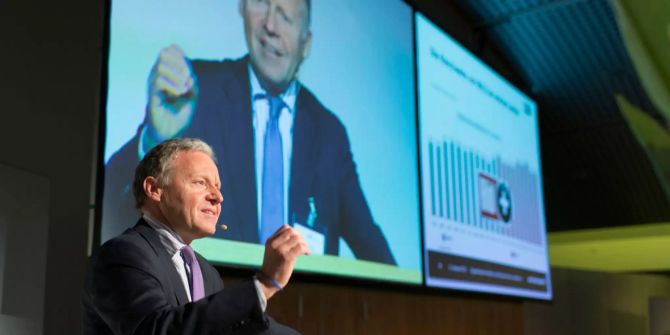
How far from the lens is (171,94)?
2.29 m

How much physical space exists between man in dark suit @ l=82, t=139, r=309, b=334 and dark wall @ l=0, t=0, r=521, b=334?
1.04m

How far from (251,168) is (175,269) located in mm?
1517

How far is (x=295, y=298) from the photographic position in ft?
9.02

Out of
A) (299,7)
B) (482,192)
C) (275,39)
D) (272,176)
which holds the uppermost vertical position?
(299,7)

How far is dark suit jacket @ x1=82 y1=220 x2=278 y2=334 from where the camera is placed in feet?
2.96

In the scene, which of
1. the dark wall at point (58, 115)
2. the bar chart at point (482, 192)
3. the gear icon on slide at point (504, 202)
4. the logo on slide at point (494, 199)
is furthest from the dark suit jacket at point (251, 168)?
the gear icon on slide at point (504, 202)

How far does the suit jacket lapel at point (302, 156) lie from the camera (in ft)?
8.94

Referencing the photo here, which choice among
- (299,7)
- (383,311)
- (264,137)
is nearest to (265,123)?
(264,137)

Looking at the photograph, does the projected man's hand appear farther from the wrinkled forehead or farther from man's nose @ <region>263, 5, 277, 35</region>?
the wrinkled forehead

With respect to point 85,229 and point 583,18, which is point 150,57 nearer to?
point 85,229

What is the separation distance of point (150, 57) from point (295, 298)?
1.04 m

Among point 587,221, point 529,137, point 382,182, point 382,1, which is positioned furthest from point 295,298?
point 587,221

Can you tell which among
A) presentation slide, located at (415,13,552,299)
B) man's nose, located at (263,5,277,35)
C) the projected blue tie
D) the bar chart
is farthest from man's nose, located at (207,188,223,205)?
the bar chart

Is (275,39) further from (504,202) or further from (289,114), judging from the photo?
(504,202)
